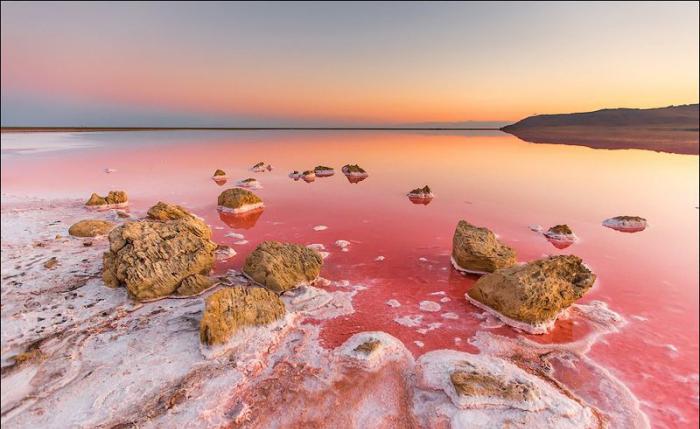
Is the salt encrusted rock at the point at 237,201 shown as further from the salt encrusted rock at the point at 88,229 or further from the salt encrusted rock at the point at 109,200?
the salt encrusted rock at the point at 88,229

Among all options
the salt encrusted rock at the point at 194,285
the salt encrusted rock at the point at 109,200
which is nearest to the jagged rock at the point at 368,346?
the salt encrusted rock at the point at 194,285

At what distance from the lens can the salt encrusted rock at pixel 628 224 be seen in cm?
1339

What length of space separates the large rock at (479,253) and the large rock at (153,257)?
696 cm

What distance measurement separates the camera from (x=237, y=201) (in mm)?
15156

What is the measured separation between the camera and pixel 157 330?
6.27m

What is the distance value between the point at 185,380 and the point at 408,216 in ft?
37.5

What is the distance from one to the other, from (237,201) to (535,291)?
12489 mm

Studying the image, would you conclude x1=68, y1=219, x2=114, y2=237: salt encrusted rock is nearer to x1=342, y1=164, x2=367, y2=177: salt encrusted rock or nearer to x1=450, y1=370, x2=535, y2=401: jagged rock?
x1=450, y1=370, x2=535, y2=401: jagged rock

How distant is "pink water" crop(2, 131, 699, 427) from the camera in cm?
638

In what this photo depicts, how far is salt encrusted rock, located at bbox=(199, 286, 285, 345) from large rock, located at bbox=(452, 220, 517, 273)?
5.34 m

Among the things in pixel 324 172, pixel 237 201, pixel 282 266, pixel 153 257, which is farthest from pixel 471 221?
pixel 324 172

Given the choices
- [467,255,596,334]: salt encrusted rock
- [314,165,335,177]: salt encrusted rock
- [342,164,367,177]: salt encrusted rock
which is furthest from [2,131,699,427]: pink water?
[314,165,335,177]: salt encrusted rock

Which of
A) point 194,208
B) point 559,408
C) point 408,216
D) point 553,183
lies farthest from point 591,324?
point 553,183

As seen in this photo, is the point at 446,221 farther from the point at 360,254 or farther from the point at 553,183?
the point at 553,183
